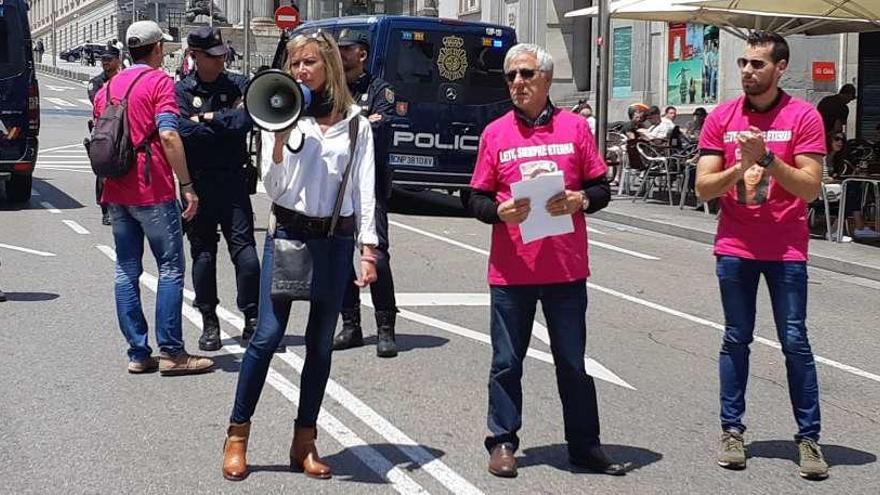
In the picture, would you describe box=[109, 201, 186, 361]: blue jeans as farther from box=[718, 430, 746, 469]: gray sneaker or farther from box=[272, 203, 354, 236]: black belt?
box=[718, 430, 746, 469]: gray sneaker

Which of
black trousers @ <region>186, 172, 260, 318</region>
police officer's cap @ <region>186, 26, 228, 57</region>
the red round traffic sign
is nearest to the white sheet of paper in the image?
black trousers @ <region>186, 172, 260, 318</region>

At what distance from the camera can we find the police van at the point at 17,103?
1747cm

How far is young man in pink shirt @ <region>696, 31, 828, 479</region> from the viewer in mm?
5676

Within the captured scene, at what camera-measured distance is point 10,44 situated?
696 inches

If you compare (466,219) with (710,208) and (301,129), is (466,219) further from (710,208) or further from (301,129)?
(301,129)

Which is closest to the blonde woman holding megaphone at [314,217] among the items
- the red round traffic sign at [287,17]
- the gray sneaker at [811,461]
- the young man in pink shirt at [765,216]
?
the young man in pink shirt at [765,216]

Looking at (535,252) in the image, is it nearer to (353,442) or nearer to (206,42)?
(353,442)

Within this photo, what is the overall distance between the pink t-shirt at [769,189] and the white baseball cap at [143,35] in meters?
3.28

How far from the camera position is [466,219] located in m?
17.9

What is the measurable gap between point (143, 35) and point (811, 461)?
4218mm

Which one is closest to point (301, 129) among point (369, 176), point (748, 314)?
point (369, 176)

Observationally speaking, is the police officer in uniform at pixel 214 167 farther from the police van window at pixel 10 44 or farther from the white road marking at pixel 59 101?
the white road marking at pixel 59 101

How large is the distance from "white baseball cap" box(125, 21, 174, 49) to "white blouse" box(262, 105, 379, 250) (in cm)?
218

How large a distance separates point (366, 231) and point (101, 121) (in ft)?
7.96
